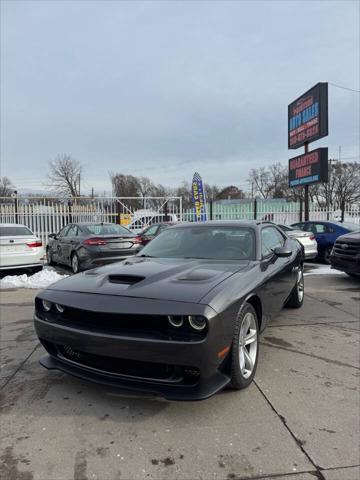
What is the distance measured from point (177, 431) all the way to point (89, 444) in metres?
0.59

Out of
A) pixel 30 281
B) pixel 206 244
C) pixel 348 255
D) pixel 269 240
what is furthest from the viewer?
pixel 30 281

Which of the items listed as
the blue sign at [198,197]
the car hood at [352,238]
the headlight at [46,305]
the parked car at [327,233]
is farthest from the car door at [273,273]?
the blue sign at [198,197]

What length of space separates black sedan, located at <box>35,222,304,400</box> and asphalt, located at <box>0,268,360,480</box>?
0.28 m

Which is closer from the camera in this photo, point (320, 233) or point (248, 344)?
point (248, 344)

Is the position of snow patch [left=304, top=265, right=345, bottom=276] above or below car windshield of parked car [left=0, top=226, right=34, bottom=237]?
below

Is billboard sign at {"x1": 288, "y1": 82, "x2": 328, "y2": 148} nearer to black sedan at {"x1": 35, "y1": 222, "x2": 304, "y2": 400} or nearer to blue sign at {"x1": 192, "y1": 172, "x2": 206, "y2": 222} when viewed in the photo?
blue sign at {"x1": 192, "y1": 172, "x2": 206, "y2": 222}

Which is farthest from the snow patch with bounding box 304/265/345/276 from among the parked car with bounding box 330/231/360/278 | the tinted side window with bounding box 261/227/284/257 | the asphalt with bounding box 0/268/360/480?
the asphalt with bounding box 0/268/360/480

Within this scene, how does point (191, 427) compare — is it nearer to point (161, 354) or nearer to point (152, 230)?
point (161, 354)

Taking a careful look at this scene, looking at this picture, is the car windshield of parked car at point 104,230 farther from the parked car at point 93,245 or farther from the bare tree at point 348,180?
the bare tree at point 348,180

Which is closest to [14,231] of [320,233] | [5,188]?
[320,233]

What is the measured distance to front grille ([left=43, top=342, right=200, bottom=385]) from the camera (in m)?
2.56

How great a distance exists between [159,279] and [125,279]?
0.99ft

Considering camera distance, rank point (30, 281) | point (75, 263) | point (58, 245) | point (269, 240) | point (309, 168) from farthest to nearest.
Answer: point (309, 168) < point (58, 245) < point (75, 263) < point (30, 281) < point (269, 240)

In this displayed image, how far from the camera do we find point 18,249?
8875mm
